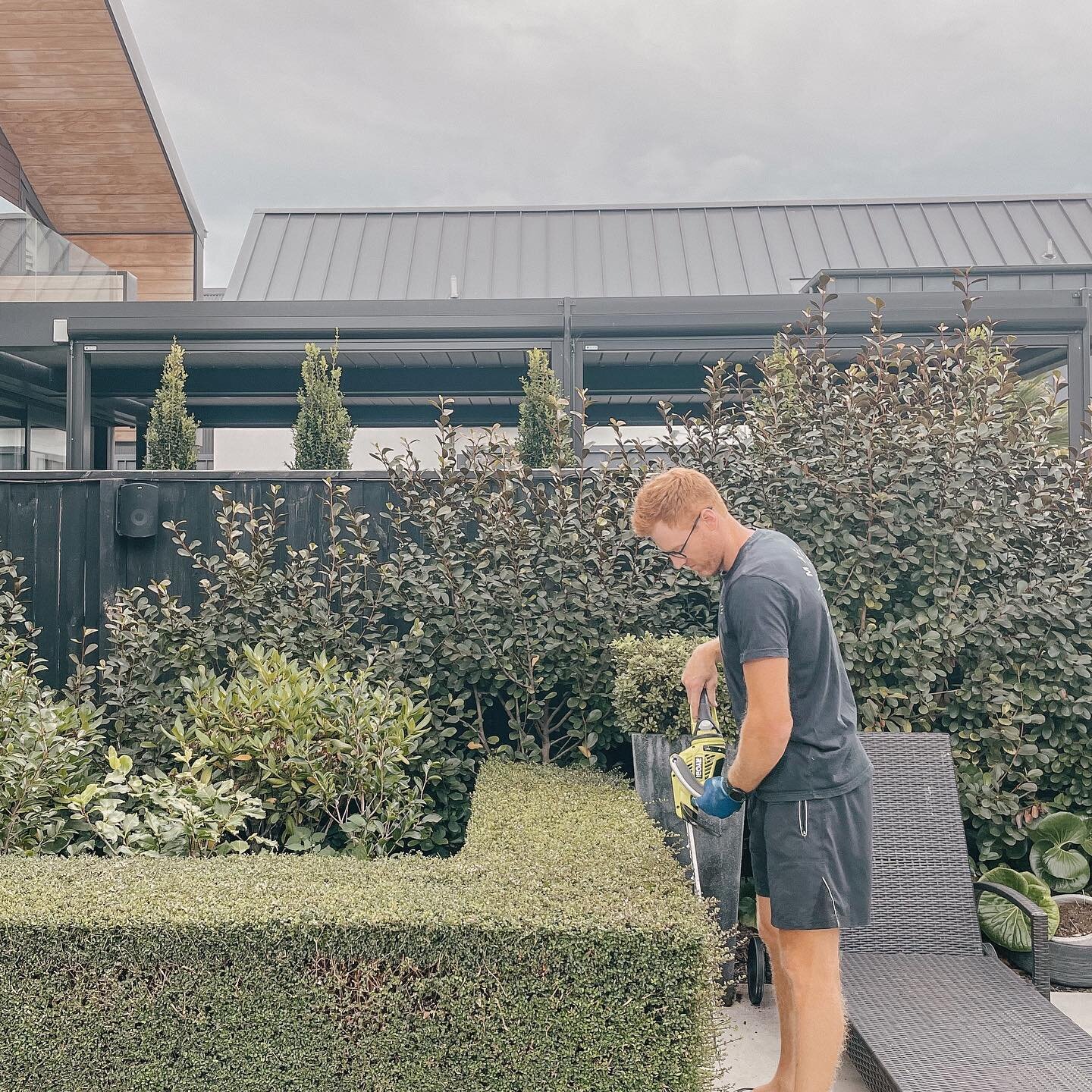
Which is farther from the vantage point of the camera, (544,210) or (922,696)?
(544,210)

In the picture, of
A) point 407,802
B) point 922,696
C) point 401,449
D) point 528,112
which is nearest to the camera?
point 407,802

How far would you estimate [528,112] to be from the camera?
2639 centimetres

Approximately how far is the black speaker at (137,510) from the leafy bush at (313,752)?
4.19ft

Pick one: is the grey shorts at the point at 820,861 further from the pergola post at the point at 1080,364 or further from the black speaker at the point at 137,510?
the pergola post at the point at 1080,364

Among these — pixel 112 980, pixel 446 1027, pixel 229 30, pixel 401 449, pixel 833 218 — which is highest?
pixel 229 30

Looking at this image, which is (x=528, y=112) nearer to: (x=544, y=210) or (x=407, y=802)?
(x=544, y=210)

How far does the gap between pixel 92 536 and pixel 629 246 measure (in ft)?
42.6

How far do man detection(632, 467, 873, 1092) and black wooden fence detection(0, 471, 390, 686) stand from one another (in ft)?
8.60

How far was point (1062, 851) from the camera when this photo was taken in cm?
373

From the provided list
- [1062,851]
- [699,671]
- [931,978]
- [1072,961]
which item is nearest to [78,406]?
[699,671]

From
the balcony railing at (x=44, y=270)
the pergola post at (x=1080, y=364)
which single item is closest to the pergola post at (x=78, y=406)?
the balcony railing at (x=44, y=270)

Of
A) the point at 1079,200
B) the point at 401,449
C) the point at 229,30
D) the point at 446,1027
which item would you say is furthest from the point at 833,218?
the point at 446,1027

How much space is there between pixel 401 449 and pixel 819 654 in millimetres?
9542

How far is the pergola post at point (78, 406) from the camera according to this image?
7.89 meters
